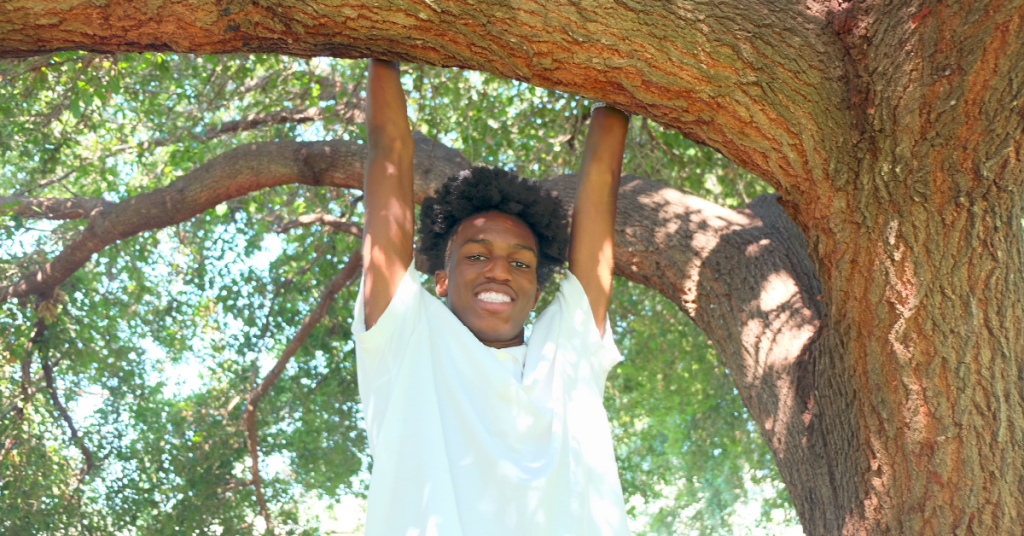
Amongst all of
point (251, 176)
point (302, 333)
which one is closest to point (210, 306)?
point (302, 333)

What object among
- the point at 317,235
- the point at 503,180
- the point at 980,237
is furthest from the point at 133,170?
the point at 980,237

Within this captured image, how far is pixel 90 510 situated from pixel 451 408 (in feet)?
17.0

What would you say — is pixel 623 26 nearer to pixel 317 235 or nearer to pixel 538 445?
pixel 538 445

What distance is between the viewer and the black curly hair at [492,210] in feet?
9.27

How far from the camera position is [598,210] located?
8.82ft

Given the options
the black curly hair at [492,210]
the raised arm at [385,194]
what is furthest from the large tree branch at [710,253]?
the raised arm at [385,194]

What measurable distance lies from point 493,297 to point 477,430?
49cm

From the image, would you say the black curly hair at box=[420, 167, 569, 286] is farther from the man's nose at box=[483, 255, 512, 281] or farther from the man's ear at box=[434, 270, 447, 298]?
the man's nose at box=[483, 255, 512, 281]

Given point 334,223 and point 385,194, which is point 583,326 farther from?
point 334,223

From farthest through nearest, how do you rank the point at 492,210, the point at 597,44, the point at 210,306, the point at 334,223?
the point at 210,306 → the point at 334,223 → the point at 492,210 → the point at 597,44

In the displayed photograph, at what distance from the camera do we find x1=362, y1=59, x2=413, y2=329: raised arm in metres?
2.30

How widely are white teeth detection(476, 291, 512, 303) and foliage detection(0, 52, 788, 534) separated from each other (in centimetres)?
301

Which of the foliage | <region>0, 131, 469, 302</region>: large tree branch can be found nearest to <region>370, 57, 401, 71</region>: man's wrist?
<region>0, 131, 469, 302</region>: large tree branch

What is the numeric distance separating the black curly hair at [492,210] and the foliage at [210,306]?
2436 mm
